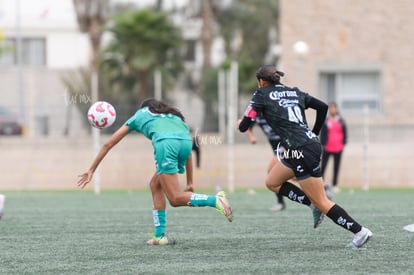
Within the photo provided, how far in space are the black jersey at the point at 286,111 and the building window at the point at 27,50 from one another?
40070mm

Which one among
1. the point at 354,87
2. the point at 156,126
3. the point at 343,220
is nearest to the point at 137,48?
the point at 354,87

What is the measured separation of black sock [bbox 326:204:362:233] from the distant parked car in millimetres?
20251

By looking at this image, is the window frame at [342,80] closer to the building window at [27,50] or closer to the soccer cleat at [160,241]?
the building window at [27,50]

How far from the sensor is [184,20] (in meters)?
56.2

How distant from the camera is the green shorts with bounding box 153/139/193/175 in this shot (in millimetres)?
10500

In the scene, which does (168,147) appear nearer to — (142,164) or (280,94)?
(280,94)

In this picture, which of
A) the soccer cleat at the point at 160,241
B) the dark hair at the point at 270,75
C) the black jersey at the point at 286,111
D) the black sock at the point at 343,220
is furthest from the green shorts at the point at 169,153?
the black sock at the point at 343,220

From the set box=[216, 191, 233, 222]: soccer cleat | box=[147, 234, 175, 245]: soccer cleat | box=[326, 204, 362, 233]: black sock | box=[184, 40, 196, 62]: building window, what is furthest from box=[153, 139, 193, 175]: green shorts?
box=[184, 40, 196, 62]: building window

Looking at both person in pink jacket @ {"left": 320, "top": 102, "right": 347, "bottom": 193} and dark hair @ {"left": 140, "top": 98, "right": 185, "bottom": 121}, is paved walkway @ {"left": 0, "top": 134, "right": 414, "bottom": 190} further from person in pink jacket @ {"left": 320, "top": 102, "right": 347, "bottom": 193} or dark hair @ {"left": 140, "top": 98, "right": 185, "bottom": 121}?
dark hair @ {"left": 140, "top": 98, "right": 185, "bottom": 121}

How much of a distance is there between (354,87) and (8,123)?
10.9m

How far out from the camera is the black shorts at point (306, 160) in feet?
32.9

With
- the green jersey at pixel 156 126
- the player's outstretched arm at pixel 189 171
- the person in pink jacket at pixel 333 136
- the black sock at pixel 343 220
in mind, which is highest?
the green jersey at pixel 156 126

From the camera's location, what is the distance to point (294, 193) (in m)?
10.9

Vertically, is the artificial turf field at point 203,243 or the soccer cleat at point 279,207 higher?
the artificial turf field at point 203,243
